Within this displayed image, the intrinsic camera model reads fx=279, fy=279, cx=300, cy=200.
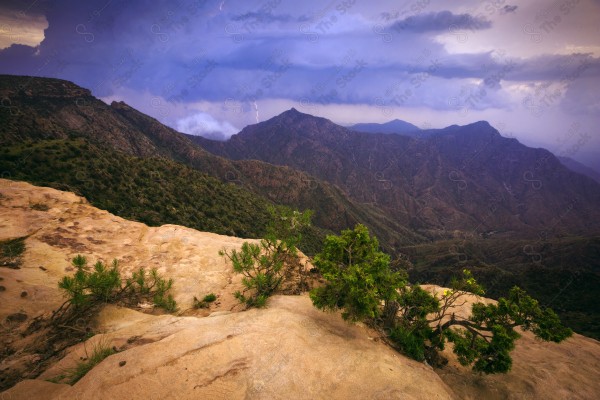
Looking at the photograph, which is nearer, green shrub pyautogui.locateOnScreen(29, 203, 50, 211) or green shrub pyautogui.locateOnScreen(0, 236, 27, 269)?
green shrub pyautogui.locateOnScreen(0, 236, 27, 269)

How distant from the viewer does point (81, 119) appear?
126m

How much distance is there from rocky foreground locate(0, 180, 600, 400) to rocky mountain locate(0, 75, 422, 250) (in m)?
24.1

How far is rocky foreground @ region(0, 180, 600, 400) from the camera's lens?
7.30m

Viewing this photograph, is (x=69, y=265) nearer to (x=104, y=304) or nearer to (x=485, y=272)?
(x=104, y=304)

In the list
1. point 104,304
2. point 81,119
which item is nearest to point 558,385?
point 104,304

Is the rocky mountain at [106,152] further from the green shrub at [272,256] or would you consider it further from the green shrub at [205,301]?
the green shrub at [272,256]

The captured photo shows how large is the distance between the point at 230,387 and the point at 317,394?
2.36m

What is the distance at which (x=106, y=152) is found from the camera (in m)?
52.1

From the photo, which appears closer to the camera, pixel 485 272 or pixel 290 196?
pixel 485 272

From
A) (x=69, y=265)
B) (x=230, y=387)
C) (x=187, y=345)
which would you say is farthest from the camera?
(x=69, y=265)

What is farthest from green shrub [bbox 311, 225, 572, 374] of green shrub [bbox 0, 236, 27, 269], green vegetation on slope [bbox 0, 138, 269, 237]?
green vegetation on slope [bbox 0, 138, 269, 237]

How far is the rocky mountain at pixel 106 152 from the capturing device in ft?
130

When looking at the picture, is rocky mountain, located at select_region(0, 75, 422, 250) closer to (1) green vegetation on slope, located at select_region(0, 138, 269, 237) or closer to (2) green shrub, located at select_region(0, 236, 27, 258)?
(1) green vegetation on slope, located at select_region(0, 138, 269, 237)

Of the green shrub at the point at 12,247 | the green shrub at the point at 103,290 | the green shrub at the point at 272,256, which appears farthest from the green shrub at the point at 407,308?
the green shrub at the point at 12,247
